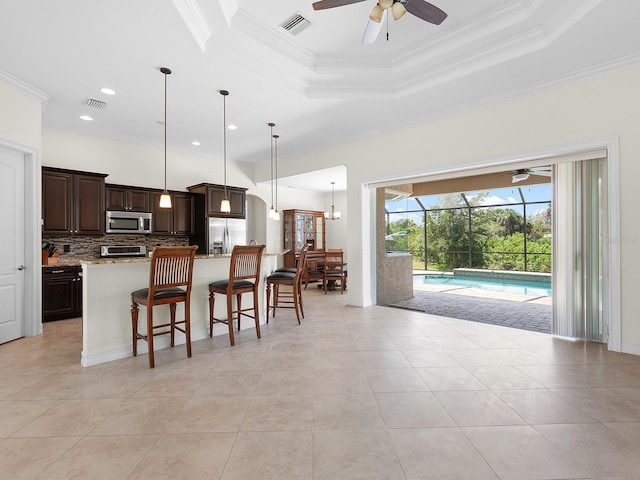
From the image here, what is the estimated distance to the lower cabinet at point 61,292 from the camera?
4.45 meters

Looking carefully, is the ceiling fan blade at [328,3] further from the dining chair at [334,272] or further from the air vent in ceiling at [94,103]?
the dining chair at [334,272]

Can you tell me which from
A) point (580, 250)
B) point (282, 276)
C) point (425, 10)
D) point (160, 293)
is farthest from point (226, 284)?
point (580, 250)

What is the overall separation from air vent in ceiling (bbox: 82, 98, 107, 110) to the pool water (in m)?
8.23

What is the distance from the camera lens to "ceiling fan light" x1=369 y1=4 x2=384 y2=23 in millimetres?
2309

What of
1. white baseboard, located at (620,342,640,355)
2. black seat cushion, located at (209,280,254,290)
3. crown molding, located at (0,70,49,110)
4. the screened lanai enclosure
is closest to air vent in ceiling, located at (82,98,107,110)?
crown molding, located at (0,70,49,110)

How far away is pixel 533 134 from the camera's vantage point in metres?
3.72

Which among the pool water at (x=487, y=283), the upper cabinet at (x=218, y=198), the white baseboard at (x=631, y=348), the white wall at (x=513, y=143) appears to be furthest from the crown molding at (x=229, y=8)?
the pool water at (x=487, y=283)

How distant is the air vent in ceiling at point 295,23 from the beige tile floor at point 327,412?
3.19 m

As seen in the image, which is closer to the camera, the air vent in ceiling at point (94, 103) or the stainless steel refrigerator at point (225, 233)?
the air vent in ceiling at point (94, 103)

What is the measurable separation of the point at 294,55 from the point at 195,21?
1.07 metres

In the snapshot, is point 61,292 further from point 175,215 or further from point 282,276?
point 282,276

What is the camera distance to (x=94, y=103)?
13.9 ft

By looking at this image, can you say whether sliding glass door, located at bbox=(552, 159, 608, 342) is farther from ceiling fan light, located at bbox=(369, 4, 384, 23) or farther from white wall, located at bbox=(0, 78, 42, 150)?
white wall, located at bbox=(0, 78, 42, 150)

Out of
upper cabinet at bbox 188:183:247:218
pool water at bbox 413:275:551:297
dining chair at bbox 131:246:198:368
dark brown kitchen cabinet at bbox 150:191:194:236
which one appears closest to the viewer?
dining chair at bbox 131:246:198:368
